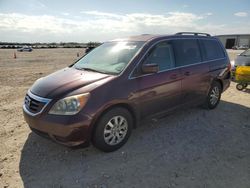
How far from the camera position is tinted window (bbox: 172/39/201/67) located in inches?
183

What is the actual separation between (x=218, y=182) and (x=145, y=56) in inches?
88.6

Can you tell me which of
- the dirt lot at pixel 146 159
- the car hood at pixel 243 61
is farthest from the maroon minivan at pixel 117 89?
the car hood at pixel 243 61

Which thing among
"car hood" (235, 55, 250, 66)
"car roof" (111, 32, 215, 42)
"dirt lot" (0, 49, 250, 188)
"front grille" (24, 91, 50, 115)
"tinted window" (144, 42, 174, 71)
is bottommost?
"dirt lot" (0, 49, 250, 188)

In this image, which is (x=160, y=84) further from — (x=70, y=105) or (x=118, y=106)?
(x=70, y=105)

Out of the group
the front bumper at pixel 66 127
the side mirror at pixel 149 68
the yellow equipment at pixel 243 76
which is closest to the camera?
the front bumper at pixel 66 127

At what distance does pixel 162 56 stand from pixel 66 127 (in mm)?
2262

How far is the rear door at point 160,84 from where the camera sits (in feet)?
12.9

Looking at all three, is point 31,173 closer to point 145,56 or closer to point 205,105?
point 145,56

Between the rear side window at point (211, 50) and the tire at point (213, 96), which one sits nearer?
the rear side window at point (211, 50)

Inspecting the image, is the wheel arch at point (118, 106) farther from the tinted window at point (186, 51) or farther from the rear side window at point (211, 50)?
the rear side window at point (211, 50)

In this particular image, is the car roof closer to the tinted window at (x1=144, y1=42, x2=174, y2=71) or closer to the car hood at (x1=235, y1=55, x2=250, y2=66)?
the tinted window at (x1=144, y1=42, x2=174, y2=71)

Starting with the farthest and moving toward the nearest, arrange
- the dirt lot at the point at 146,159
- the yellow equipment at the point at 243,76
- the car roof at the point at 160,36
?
1. the yellow equipment at the point at 243,76
2. the car roof at the point at 160,36
3. the dirt lot at the point at 146,159

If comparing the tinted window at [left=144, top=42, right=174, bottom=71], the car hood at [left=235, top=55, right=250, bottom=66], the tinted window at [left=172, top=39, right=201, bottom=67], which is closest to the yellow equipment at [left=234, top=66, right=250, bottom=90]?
the car hood at [left=235, top=55, right=250, bottom=66]

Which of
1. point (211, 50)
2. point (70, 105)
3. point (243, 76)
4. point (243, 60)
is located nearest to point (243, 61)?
point (243, 60)
